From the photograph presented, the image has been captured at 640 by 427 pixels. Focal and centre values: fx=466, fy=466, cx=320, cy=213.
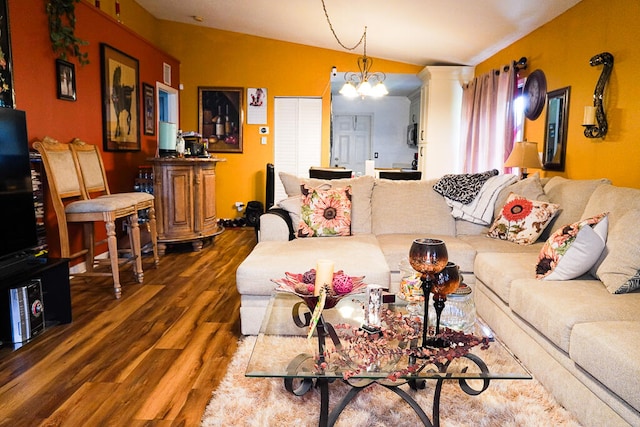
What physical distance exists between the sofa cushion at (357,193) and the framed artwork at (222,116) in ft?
11.4

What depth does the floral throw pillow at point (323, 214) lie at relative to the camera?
3.44m

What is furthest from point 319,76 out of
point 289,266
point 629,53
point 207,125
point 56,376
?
point 56,376

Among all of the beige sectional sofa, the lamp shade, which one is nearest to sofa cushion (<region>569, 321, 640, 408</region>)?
the beige sectional sofa

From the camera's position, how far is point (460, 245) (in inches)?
127

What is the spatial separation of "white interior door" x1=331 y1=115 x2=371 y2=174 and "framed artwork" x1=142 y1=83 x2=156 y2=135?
4758 mm

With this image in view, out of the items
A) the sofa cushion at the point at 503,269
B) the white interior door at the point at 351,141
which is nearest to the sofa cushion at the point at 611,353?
the sofa cushion at the point at 503,269

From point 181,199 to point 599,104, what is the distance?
3.86 m

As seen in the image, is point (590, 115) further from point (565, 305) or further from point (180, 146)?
point (180, 146)

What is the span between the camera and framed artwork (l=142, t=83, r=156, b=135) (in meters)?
5.61

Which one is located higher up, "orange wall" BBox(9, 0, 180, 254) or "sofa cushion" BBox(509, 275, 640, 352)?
"orange wall" BBox(9, 0, 180, 254)

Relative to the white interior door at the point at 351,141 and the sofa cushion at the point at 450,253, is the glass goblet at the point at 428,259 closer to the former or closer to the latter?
the sofa cushion at the point at 450,253

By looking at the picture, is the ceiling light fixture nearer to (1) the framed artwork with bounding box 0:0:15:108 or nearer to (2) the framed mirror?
(2) the framed mirror

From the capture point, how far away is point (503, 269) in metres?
2.62

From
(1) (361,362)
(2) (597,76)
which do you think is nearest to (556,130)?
(2) (597,76)
